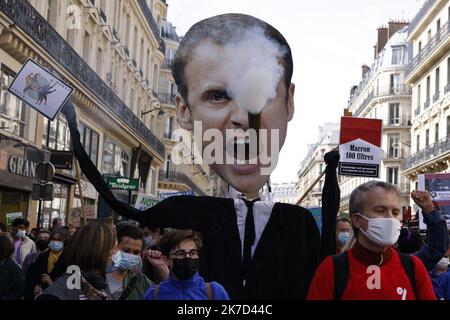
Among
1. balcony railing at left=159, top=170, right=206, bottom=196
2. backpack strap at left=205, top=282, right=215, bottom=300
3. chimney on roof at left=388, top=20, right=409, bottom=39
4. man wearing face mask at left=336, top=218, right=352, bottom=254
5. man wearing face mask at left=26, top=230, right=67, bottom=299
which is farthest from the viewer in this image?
chimney on roof at left=388, top=20, right=409, bottom=39

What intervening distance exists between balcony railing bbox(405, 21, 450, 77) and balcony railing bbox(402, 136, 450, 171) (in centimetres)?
478

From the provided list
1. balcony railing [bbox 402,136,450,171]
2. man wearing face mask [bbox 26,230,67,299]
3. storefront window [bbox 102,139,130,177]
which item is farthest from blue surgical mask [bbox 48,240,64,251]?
balcony railing [bbox 402,136,450,171]

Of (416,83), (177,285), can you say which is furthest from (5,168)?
(416,83)

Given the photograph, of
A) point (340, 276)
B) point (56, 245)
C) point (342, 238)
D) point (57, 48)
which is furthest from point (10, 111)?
point (340, 276)

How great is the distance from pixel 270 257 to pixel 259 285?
0.21 m

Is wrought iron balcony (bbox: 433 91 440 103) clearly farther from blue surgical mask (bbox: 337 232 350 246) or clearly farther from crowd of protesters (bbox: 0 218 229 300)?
crowd of protesters (bbox: 0 218 229 300)

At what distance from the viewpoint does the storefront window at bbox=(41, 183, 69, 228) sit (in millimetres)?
18953

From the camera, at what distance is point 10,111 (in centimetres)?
1638

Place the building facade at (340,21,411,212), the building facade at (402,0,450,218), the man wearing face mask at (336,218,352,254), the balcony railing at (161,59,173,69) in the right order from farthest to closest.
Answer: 1. the building facade at (340,21,411,212)
2. the building facade at (402,0,450,218)
3. the balcony railing at (161,59,173,69)
4. the man wearing face mask at (336,218,352,254)

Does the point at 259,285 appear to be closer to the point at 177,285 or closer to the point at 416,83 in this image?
the point at 177,285

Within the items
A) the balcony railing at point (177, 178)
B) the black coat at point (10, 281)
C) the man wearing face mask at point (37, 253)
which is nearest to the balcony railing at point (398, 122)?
the balcony railing at point (177, 178)

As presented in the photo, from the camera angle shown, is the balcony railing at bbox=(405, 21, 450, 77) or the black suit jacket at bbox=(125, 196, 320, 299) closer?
the black suit jacket at bbox=(125, 196, 320, 299)

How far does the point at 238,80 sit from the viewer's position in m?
5.21

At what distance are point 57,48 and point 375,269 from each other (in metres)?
15.1
